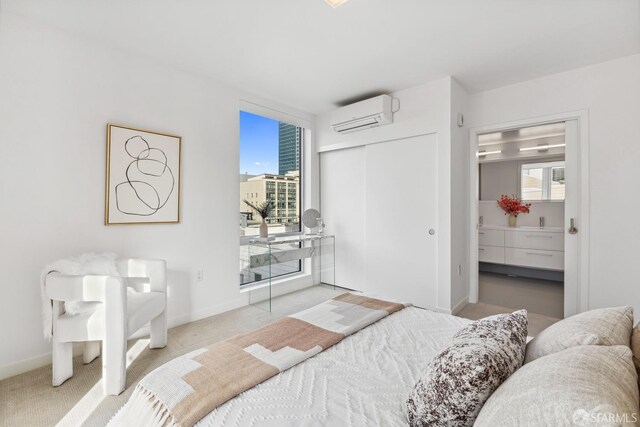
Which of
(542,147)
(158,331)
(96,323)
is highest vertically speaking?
(542,147)

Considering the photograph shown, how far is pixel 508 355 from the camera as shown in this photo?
0.92m

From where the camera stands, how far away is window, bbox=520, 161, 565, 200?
4941 mm

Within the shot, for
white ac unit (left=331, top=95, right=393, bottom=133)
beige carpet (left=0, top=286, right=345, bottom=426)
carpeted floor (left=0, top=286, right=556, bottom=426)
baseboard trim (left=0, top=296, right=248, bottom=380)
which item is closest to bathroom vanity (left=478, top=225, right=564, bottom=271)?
carpeted floor (left=0, top=286, right=556, bottom=426)

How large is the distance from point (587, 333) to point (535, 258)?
4562mm

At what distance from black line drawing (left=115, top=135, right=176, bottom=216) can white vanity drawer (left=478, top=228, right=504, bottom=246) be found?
16.3ft

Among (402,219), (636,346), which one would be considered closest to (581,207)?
(402,219)

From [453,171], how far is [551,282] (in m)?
2.99

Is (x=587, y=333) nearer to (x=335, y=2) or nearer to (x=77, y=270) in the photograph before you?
(x=335, y=2)

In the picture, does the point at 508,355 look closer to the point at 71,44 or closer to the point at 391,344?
→ the point at 391,344

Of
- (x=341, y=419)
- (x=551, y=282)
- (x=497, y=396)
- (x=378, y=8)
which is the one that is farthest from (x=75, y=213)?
(x=551, y=282)

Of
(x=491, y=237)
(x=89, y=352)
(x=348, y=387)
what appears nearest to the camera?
(x=348, y=387)

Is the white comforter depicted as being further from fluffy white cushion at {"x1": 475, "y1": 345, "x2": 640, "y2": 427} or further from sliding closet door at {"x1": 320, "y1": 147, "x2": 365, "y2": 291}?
sliding closet door at {"x1": 320, "y1": 147, "x2": 365, "y2": 291}

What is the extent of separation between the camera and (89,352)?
86.4 inches

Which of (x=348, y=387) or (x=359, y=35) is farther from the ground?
(x=359, y=35)
